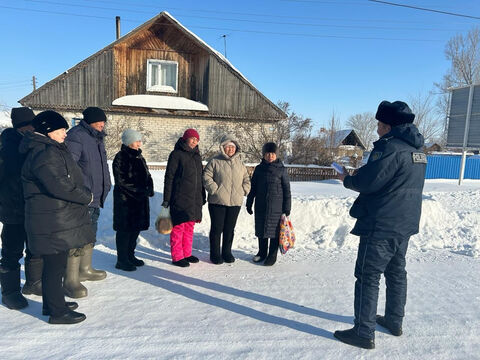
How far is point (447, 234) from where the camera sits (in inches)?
227

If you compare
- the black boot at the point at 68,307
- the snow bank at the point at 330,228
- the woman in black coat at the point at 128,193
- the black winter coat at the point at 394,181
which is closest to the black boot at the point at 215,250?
the snow bank at the point at 330,228

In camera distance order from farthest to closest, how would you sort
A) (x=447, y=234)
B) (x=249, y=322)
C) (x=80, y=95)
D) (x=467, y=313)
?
1. (x=80, y=95)
2. (x=447, y=234)
3. (x=467, y=313)
4. (x=249, y=322)

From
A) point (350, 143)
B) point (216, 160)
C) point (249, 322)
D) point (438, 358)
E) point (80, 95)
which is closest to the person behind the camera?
point (438, 358)

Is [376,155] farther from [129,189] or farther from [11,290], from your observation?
[11,290]

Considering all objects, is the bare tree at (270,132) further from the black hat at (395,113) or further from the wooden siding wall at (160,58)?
the black hat at (395,113)

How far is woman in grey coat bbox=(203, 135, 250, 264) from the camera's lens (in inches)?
170

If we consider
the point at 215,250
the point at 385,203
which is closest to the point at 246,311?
the point at 215,250

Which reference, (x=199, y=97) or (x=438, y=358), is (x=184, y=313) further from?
(x=199, y=97)

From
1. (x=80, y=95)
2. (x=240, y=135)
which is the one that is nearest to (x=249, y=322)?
(x=240, y=135)

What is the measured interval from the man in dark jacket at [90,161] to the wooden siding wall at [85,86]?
1393 centimetres

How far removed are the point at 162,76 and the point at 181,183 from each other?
14316 mm

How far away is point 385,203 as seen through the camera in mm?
2518

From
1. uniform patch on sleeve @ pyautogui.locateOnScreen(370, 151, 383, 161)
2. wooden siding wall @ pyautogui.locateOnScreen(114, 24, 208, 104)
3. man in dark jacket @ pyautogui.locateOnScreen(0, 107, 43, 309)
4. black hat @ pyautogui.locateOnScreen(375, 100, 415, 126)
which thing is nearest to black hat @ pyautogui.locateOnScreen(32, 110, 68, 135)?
man in dark jacket @ pyautogui.locateOnScreen(0, 107, 43, 309)

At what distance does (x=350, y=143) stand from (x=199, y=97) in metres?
23.7
